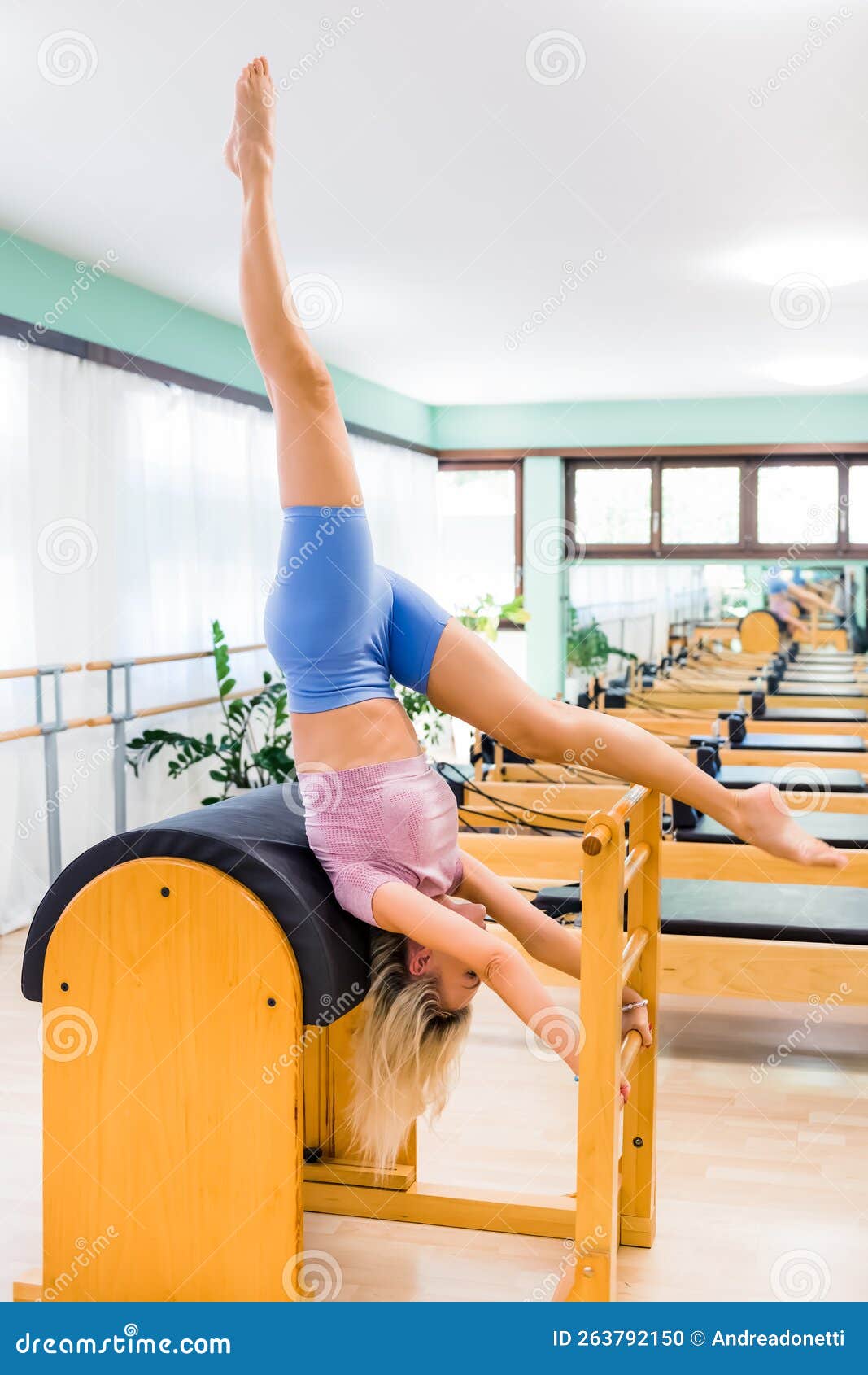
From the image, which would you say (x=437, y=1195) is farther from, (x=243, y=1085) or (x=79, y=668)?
(x=79, y=668)

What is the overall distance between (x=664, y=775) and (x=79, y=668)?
3.22m

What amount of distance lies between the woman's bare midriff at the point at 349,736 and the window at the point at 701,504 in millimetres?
7067

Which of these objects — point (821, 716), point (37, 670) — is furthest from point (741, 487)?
point (37, 670)

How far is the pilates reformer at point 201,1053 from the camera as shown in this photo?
1.80 metres

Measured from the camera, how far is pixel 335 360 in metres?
7.01

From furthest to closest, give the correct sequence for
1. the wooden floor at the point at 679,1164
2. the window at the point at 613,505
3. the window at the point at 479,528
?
the window at the point at 479,528 < the window at the point at 613,505 < the wooden floor at the point at 679,1164

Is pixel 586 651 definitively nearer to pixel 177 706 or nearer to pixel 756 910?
pixel 177 706

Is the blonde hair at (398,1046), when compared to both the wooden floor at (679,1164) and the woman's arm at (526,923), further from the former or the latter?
the wooden floor at (679,1164)

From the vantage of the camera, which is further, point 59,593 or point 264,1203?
point 59,593

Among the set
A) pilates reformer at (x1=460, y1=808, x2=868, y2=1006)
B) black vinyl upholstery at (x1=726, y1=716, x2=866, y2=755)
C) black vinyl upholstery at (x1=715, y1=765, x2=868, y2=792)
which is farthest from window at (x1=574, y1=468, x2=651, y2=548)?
pilates reformer at (x1=460, y1=808, x2=868, y2=1006)

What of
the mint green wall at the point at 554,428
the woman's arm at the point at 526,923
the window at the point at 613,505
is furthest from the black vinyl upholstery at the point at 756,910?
the window at the point at 613,505

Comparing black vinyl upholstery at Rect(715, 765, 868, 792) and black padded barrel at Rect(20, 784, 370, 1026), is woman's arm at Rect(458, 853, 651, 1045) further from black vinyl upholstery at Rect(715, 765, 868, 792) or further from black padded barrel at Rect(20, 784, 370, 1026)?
black vinyl upholstery at Rect(715, 765, 868, 792)

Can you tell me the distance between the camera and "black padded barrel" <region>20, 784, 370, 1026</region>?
1.83 m
